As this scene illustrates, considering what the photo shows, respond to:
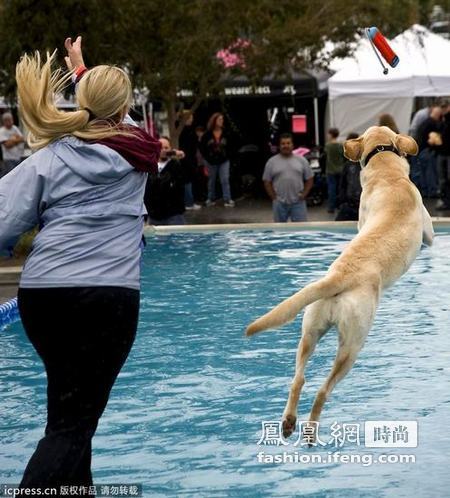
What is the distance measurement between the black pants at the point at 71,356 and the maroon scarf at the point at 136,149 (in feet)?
1.79

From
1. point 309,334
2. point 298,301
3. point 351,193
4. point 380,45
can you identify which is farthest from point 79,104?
point 351,193

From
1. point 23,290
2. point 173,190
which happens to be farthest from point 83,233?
point 173,190

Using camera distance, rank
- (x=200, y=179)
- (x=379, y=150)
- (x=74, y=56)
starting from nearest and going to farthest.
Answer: (x=74, y=56) < (x=379, y=150) < (x=200, y=179)

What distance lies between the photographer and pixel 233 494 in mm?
5977

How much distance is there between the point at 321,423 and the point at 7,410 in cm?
202

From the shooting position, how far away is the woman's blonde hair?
Answer: 16.2 feet

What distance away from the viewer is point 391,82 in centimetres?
2494

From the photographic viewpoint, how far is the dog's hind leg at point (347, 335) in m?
6.50

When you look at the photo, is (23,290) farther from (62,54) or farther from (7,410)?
(62,54)

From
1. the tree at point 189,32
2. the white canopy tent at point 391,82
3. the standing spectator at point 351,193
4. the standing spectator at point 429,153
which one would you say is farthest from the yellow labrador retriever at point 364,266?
the white canopy tent at point 391,82

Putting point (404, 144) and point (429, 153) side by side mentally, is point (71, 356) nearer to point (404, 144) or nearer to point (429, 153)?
point (404, 144)

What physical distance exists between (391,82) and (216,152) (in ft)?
12.5

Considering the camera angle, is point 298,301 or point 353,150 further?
point 353,150

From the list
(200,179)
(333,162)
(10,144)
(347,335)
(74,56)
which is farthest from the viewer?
(200,179)
